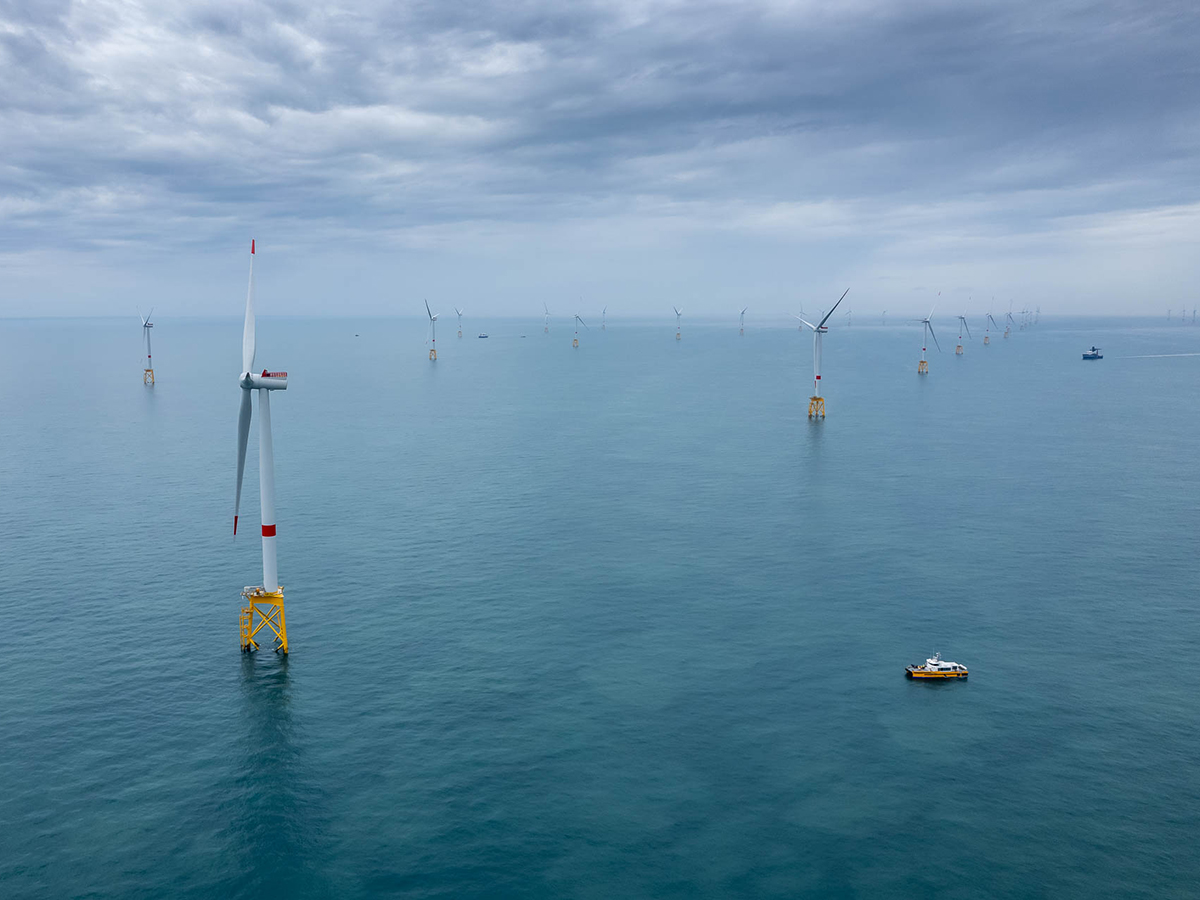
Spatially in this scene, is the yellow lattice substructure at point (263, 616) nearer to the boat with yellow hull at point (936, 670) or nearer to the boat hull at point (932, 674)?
the boat hull at point (932, 674)

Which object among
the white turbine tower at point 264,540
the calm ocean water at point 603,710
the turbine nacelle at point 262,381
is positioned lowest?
the calm ocean water at point 603,710

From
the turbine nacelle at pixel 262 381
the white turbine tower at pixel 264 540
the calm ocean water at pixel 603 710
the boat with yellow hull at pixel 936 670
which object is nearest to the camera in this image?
the calm ocean water at pixel 603 710

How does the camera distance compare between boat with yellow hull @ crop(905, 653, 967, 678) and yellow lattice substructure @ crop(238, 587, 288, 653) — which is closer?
boat with yellow hull @ crop(905, 653, 967, 678)

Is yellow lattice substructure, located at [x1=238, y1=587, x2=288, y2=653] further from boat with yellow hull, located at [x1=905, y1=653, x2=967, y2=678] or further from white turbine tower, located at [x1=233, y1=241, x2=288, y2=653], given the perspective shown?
boat with yellow hull, located at [x1=905, y1=653, x2=967, y2=678]

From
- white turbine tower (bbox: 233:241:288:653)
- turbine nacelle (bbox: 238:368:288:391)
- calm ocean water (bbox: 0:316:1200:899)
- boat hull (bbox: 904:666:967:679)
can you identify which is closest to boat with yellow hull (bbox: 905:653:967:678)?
boat hull (bbox: 904:666:967:679)

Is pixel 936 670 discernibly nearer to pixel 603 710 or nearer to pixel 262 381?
pixel 603 710

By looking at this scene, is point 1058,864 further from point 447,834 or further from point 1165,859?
point 447,834

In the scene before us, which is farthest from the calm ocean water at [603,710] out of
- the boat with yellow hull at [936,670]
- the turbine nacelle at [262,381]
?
the turbine nacelle at [262,381]
